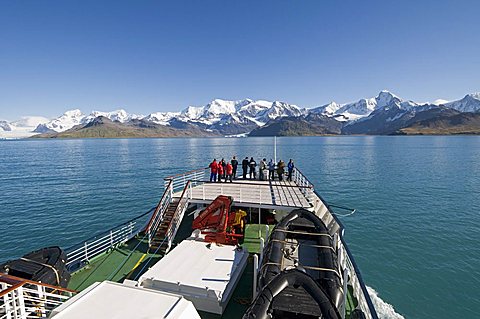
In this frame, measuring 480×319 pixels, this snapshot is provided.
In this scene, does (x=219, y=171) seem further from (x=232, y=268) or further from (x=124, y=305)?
(x=124, y=305)

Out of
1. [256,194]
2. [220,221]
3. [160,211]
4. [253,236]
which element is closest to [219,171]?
[256,194]

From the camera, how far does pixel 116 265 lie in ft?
35.8

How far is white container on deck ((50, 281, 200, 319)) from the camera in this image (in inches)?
165

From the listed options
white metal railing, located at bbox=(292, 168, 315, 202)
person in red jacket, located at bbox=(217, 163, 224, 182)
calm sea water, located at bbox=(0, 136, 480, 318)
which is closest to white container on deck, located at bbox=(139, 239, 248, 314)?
white metal railing, located at bbox=(292, 168, 315, 202)

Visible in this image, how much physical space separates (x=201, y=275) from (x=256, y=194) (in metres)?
8.10

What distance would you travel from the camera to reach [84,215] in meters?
25.6

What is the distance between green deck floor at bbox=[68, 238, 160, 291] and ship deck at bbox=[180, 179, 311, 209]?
3.84 meters

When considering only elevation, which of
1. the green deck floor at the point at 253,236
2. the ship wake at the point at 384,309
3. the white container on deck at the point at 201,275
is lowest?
the ship wake at the point at 384,309

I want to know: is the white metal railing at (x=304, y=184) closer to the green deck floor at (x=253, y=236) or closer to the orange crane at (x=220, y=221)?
the green deck floor at (x=253, y=236)

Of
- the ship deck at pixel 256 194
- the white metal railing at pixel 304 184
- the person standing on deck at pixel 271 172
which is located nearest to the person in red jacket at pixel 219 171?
the ship deck at pixel 256 194

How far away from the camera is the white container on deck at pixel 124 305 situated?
418cm

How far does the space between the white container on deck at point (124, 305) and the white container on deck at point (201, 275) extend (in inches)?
125

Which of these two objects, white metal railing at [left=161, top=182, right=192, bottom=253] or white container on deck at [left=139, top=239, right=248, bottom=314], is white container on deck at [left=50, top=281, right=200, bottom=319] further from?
white metal railing at [left=161, top=182, right=192, bottom=253]

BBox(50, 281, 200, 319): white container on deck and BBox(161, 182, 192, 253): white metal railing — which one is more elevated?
BBox(50, 281, 200, 319): white container on deck
